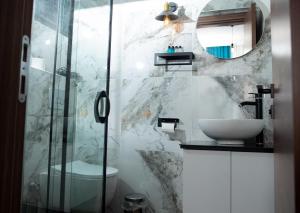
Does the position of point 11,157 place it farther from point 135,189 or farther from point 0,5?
point 135,189

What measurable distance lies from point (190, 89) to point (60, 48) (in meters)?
1.27

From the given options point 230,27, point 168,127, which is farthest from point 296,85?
point 230,27

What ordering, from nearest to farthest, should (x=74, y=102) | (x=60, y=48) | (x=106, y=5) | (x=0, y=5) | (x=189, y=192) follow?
(x=0, y=5) → (x=60, y=48) → (x=74, y=102) → (x=189, y=192) → (x=106, y=5)

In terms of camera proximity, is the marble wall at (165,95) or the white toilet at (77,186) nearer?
the white toilet at (77,186)

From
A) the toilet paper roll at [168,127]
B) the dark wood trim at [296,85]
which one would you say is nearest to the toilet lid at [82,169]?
the toilet paper roll at [168,127]

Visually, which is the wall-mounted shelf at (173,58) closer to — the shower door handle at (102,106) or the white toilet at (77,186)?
the shower door handle at (102,106)

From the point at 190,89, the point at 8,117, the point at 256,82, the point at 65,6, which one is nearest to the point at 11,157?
the point at 8,117

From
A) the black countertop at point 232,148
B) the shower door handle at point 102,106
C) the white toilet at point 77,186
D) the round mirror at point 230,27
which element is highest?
the round mirror at point 230,27

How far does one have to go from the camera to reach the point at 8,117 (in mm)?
516

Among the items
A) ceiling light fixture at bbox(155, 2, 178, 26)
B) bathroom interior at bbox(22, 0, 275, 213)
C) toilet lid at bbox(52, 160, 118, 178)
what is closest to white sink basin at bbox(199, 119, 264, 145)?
bathroom interior at bbox(22, 0, 275, 213)

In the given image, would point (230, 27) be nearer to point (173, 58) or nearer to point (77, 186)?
point (173, 58)

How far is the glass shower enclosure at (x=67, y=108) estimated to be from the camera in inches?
39.3

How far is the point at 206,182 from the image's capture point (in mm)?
1459

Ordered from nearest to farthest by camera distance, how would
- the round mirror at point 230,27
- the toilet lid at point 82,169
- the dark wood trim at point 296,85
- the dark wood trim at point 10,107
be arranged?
the dark wood trim at point 10,107
the dark wood trim at point 296,85
the toilet lid at point 82,169
the round mirror at point 230,27
